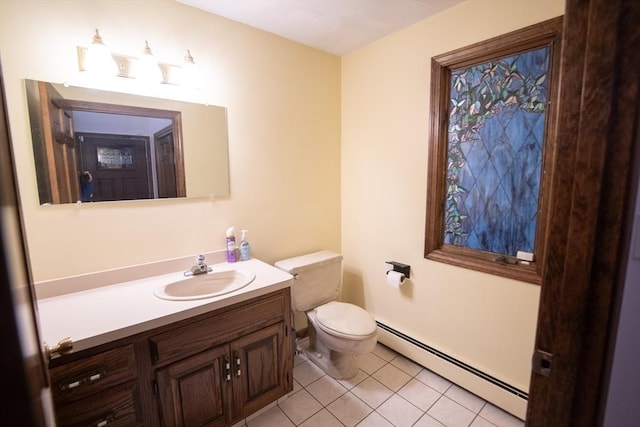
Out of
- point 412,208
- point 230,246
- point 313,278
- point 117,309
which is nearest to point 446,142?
point 412,208

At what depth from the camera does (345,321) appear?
1.89 metres

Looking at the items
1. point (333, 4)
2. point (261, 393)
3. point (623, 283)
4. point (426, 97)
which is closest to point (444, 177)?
point (426, 97)

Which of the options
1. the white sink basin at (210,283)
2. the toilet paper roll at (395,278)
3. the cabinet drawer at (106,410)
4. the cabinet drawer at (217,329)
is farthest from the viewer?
the toilet paper roll at (395,278)

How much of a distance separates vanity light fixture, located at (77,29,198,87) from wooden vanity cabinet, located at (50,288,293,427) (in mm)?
1265

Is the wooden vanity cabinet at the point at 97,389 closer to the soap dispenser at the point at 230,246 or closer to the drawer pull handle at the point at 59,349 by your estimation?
the drawer pull handle at the point at 59,349

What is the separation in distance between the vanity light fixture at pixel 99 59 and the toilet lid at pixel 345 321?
1.83 meters

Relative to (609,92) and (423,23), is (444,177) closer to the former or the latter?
(423,23)

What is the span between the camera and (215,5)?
5.38ft

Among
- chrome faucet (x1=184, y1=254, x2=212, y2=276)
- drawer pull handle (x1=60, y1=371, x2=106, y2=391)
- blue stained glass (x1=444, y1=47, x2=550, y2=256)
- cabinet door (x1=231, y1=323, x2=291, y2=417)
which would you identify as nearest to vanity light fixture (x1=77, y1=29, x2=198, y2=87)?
chrome faucet (x1=184, y1=254, x2=212, y2=276)

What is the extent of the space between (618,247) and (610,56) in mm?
339

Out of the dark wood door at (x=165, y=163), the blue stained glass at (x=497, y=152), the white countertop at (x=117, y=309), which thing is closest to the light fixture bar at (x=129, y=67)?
the dark wood door at (x=165, y=163)

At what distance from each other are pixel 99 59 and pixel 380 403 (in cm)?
242

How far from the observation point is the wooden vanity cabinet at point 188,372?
106 centimetres

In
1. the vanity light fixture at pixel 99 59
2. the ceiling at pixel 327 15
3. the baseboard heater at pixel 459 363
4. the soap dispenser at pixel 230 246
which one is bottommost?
the baseboard heater at pixel 459 363
